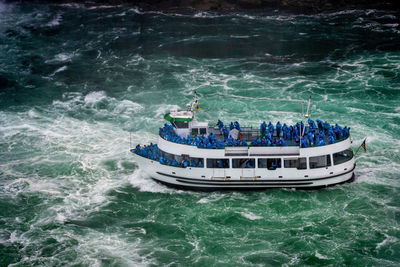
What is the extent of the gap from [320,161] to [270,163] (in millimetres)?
4075

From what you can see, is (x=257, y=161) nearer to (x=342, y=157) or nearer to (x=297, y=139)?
(x=297, y=139)

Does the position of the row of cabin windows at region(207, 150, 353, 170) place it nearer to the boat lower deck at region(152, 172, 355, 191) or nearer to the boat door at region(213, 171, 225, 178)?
the boat door at region(213, 171, 225, 178)

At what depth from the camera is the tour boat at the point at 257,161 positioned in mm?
43531

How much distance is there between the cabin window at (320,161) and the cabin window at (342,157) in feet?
2.60

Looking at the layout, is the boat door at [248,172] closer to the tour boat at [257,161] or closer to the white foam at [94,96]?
the tour boat at [257,161]

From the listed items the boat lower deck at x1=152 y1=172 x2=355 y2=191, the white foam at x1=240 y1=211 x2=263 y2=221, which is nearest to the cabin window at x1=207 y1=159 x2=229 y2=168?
the boat lower deck at x1=152 y1=172 x2=355 y2=191

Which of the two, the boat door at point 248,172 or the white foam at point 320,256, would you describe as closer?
the white foam at point 320,256

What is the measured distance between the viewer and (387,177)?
45.9 metres

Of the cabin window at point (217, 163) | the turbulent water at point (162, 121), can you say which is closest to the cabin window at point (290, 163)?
the turbulent water at point (162, 121)

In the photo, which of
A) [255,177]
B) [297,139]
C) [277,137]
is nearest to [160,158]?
[255,177]

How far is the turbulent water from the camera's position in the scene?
38.6 m

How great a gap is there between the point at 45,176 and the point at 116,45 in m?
38.2

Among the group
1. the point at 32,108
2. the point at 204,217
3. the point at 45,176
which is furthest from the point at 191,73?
the point at 204,217

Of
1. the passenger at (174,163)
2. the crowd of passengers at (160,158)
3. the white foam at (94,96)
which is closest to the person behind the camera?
the crowd of passengers at (160,158)
